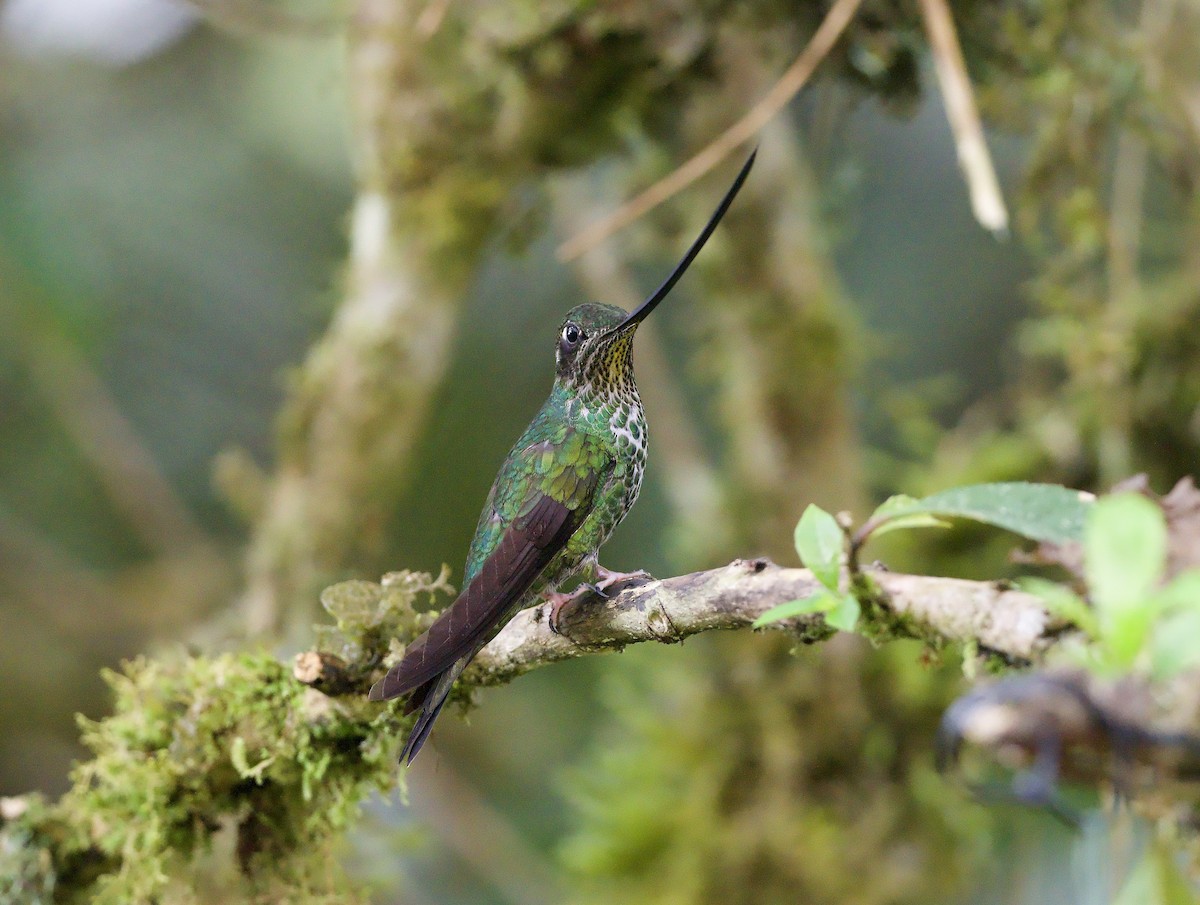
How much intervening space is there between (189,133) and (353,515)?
4878 millimetres

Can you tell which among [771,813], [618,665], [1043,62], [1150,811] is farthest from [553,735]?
[1150,811]

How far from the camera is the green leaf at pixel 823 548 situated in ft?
4.33

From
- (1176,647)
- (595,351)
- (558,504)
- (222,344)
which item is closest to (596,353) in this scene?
(595,351)

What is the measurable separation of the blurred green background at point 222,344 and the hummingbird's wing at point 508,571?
3215 mm

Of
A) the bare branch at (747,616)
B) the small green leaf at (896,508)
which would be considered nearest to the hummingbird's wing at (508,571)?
the bare branch at (747,616)

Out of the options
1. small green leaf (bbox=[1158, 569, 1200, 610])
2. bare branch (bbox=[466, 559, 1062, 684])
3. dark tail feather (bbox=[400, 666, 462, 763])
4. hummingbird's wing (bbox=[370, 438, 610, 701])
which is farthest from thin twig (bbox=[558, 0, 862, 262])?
small green leaf (bbox=[1158, 569, 1200, 610])

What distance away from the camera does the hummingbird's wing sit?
5.86ft

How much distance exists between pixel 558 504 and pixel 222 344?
18.2 feet

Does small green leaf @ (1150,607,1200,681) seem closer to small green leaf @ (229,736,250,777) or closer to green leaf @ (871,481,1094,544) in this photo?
green leaf @ (871,481,1094,544)

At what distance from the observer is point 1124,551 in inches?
38.4

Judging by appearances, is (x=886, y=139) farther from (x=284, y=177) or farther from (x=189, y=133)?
(x=189, y=133)

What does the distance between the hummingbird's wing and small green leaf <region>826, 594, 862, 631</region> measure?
72 centimetres

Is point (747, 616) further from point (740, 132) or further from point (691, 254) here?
point (740, 132)

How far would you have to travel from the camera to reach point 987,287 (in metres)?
6.80
